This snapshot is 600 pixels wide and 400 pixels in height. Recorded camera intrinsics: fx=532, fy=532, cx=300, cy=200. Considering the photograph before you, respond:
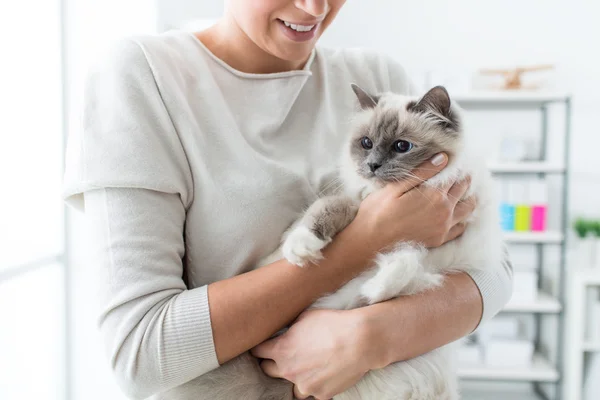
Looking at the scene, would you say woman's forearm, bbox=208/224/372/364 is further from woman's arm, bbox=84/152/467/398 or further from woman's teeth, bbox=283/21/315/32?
woman's teeth, bbox=283/21/315/32

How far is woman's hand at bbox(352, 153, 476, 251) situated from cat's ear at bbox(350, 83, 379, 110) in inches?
8.9

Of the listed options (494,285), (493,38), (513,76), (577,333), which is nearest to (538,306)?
(577,333)

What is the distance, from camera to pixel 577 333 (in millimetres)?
3713

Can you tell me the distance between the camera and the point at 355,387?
43.7 inches

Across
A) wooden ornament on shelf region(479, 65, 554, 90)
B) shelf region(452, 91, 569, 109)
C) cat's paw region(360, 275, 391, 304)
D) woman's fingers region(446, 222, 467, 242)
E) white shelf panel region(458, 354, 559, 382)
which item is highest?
wooden ornament on shelf region(479, 65, 554, 90)

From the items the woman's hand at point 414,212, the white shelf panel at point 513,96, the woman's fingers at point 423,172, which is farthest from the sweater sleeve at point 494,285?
the white shelf panel at point 513,96

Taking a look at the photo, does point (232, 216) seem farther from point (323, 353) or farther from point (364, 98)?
point (364, 98)

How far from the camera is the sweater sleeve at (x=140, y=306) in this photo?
1013 mm

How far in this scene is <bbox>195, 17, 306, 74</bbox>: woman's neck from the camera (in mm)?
1295

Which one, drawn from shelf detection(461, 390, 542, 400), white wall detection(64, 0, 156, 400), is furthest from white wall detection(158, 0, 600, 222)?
shelf detection(461, 390, 542, 400)

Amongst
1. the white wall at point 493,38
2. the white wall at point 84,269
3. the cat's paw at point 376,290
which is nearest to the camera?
the cat's paw at point 376,290

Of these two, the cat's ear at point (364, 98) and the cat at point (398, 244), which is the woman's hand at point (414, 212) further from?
the cat's ear at point (364, 98)

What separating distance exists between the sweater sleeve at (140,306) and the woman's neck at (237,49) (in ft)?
1.45

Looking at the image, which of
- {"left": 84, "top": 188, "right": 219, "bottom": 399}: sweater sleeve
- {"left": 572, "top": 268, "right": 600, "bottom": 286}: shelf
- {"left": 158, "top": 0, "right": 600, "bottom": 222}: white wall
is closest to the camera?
{"left": 84, "top": 188, "right": 219, "bottom": 399}: sweater sleeve
